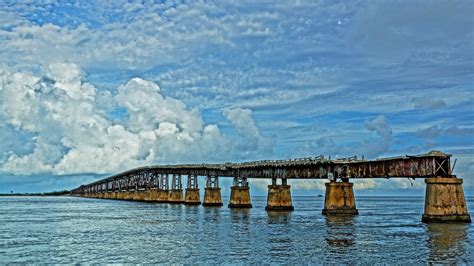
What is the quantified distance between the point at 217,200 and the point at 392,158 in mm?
71659

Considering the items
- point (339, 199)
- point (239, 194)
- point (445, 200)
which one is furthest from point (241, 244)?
point (239, 194)

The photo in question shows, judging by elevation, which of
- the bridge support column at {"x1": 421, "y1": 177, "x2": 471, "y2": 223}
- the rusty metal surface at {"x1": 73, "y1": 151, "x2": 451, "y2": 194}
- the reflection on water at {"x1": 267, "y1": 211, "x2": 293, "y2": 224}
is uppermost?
the rusty metal surface at {"x1": 73, "y1": 151, "x2": 451, "y2": 194}

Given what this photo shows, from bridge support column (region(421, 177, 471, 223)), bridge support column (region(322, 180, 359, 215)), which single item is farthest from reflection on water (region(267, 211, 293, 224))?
bridge support column (region(421, 177, 471, 223))

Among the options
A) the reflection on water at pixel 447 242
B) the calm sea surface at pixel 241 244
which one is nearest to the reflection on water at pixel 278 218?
the calm sea surface at pixel 241 244

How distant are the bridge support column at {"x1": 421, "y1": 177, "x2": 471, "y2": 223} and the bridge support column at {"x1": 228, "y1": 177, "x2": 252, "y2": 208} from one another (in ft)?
201

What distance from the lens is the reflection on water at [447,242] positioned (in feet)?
142

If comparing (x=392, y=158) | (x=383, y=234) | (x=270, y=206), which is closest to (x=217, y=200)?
(x=270, y=206)

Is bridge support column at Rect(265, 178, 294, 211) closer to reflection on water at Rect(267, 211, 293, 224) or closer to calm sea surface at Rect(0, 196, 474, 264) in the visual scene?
reflection on water at Rect(267, 211, 293, 224)

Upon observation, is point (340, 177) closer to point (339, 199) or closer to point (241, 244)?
point (339, 199)

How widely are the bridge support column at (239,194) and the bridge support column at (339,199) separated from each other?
37.4 meters

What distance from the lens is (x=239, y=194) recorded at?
12619 centimetres

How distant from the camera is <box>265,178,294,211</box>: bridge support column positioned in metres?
109

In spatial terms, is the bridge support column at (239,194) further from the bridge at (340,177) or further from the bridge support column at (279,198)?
the bridge support column at (279,198)

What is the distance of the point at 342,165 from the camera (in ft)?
290
